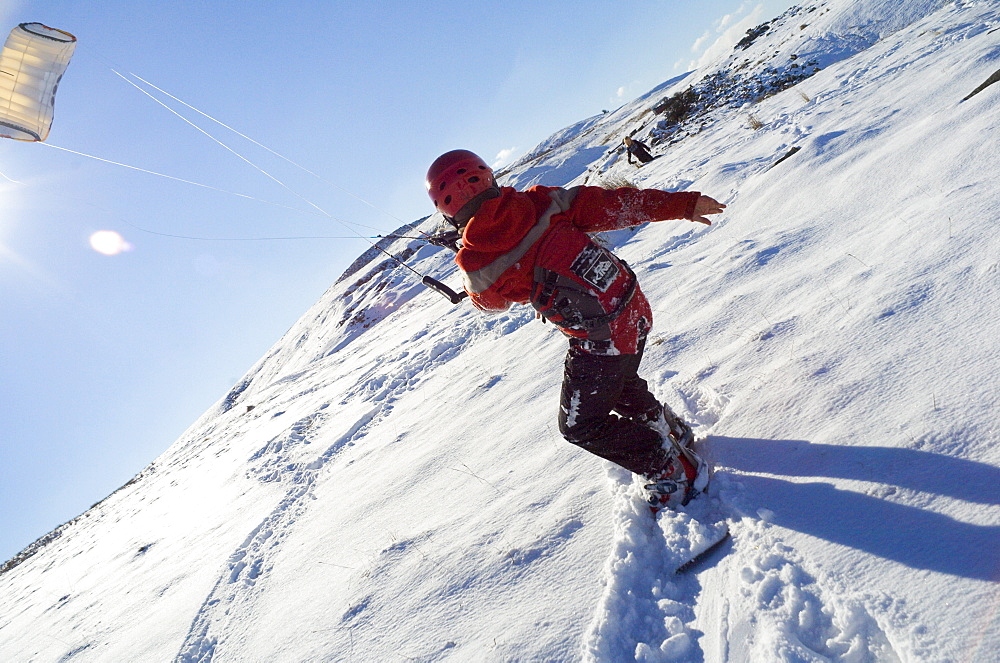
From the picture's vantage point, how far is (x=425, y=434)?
5.09 metres

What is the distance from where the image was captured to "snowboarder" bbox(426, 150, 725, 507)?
2248 millimetres

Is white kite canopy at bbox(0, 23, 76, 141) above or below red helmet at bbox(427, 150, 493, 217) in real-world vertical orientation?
above

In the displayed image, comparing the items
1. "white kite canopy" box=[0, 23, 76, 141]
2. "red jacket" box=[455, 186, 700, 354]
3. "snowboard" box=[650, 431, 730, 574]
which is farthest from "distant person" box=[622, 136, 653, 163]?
"snowboard" box=[650, 431, 730, 574]

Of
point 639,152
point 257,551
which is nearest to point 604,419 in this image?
point 257,551

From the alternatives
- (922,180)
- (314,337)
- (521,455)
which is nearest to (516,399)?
(521,455)

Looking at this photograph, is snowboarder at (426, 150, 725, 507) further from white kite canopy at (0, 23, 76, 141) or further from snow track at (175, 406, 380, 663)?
white kite canopy at (0, 23, 76, 141)

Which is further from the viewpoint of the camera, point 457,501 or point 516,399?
point 516,399

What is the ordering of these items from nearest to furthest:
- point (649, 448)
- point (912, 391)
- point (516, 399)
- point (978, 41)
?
point (912, 391) → point (649, 448) → point (516, 399) → point (978, 41)

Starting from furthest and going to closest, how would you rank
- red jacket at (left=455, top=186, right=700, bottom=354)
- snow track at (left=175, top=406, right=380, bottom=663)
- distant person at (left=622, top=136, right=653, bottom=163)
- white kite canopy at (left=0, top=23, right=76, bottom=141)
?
distant person at (left=622, top=136, right=653, bottom=163) < white kite canopy at (left=0, top=23, right=76, bottom=141) < snow track at (left=175, top=406, right=380, bottom=663) < red jacket at (left=455, top=186, right=700, bottom=354)

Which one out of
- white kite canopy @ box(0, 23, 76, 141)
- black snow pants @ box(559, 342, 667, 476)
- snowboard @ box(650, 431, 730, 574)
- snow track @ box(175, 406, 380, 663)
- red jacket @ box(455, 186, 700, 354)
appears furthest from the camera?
white kite canopy @ box(0, 23, 76, 141)

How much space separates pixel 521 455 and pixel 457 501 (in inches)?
22.2

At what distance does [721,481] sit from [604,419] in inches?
25.7

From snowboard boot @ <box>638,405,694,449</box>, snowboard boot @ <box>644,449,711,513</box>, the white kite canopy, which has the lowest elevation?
snowboard boot @ <box>644,449,711,513</box>

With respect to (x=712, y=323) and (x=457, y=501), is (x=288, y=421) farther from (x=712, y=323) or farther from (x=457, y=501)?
(x=712, y=323)
